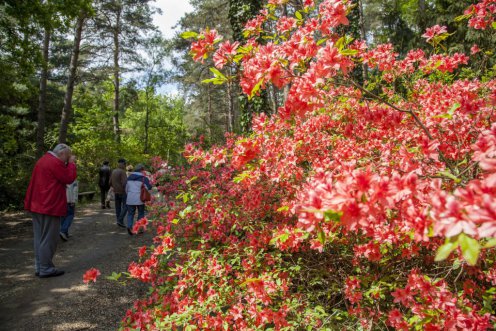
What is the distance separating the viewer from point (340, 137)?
332cm

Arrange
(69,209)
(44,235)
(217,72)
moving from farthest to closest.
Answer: (69,209) → (44,235) → (217,72)

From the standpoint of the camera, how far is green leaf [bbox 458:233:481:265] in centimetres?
77

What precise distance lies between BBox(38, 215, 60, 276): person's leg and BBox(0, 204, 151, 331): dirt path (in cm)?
17

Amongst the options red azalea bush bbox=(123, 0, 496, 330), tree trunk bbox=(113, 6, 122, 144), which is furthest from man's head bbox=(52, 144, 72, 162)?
tree trunk bbox=(113, 6, 122, 144)

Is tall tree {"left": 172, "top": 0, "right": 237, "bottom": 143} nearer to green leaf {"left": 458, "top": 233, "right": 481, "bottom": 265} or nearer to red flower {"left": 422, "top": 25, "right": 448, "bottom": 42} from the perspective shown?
red flower {"left": 422, "top": 25, "right": 448, "bottom": 42}

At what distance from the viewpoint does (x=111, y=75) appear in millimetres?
16922

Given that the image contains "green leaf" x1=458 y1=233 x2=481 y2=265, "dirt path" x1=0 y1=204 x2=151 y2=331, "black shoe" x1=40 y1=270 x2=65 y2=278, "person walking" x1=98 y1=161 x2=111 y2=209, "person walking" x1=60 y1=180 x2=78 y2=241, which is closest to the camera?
"green leaf" x1=458 y1=233 x2=481 y2=265

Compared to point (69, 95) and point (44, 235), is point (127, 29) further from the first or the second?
point (44, 235)

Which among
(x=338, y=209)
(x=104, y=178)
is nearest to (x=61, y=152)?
(x=338, y=209)

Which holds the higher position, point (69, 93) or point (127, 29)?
point (127, 29)

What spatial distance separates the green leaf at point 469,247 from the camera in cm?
77

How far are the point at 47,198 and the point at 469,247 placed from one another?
483 cm

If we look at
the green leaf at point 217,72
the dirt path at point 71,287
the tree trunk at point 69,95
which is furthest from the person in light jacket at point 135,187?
the tree trunk at point 69,95

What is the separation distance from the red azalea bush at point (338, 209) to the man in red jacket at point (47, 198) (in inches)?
81.7
